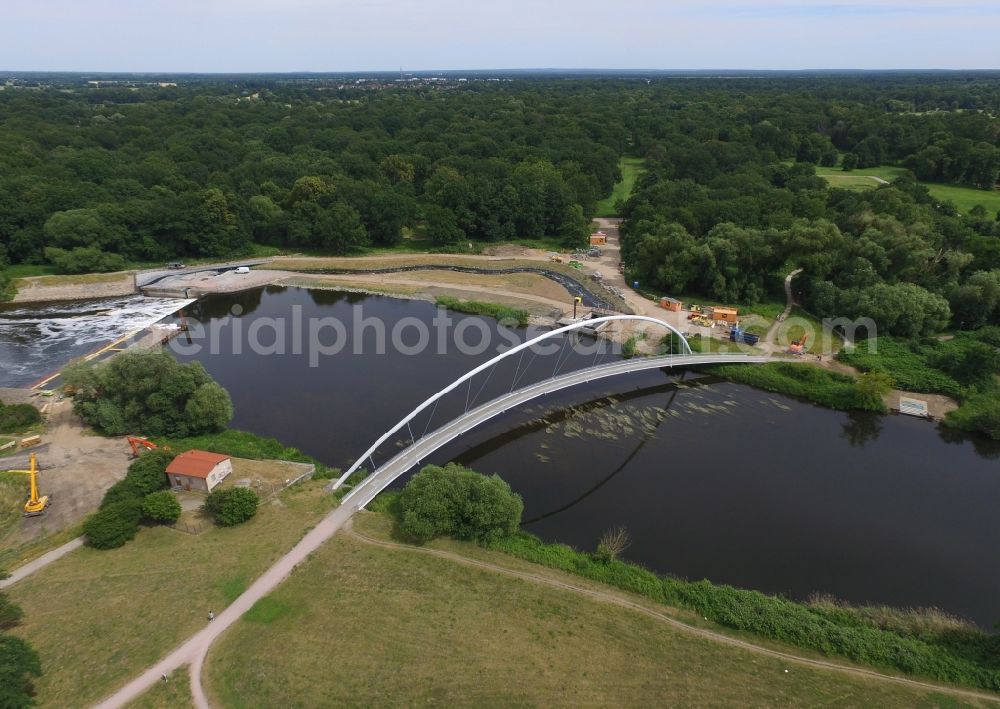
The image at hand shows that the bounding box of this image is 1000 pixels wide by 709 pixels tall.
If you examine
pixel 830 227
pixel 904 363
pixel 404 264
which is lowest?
pixel 904 363

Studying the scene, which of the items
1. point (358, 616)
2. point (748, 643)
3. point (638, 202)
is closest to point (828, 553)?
point (748, 643)

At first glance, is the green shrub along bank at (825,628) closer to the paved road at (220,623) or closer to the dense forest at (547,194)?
the paved road at (220,623)

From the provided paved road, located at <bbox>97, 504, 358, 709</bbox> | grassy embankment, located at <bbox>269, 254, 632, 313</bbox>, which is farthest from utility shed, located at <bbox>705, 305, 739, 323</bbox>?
paved road, located at <bbox>97, 504, 358, 709</bbox>

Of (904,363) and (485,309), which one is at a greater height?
(485,309)

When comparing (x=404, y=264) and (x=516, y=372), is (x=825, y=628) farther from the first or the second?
(x=404, y=264)

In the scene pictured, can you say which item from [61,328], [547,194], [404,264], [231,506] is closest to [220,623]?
[231,506]

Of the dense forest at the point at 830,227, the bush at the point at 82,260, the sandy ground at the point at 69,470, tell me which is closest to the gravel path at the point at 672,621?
the sandy ground at the point at 69,470
